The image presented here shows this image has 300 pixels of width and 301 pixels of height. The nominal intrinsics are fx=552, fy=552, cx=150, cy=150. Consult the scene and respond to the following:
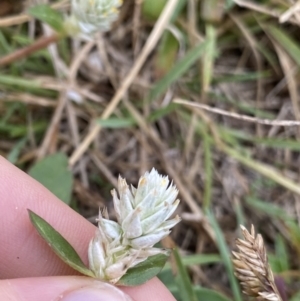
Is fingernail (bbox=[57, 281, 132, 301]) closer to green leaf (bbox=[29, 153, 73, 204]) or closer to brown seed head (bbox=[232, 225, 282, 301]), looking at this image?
brown seed head (bbox=[232, 225, 282, 301])

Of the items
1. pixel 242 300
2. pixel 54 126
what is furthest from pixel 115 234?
pixel 54 126

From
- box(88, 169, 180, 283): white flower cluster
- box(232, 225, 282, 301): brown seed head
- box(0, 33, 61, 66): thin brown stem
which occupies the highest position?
box(0, 33, 61, 66): thin brown stem

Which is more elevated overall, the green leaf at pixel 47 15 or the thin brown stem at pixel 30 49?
the green leaf at pixel 47 15

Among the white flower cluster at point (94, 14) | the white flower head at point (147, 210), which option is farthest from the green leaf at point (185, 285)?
the white flower cluster at point (94, 14)

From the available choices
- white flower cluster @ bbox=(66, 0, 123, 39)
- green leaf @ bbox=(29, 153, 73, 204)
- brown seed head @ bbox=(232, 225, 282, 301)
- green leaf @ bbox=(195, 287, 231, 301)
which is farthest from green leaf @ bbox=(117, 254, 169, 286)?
white flower cluster @ bbox=(66, 0, 123, 39)

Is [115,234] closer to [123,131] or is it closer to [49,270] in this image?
[49,270]

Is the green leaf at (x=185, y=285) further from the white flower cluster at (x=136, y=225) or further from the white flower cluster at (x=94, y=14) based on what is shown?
the white flower cluster at (x=94, y=14)
